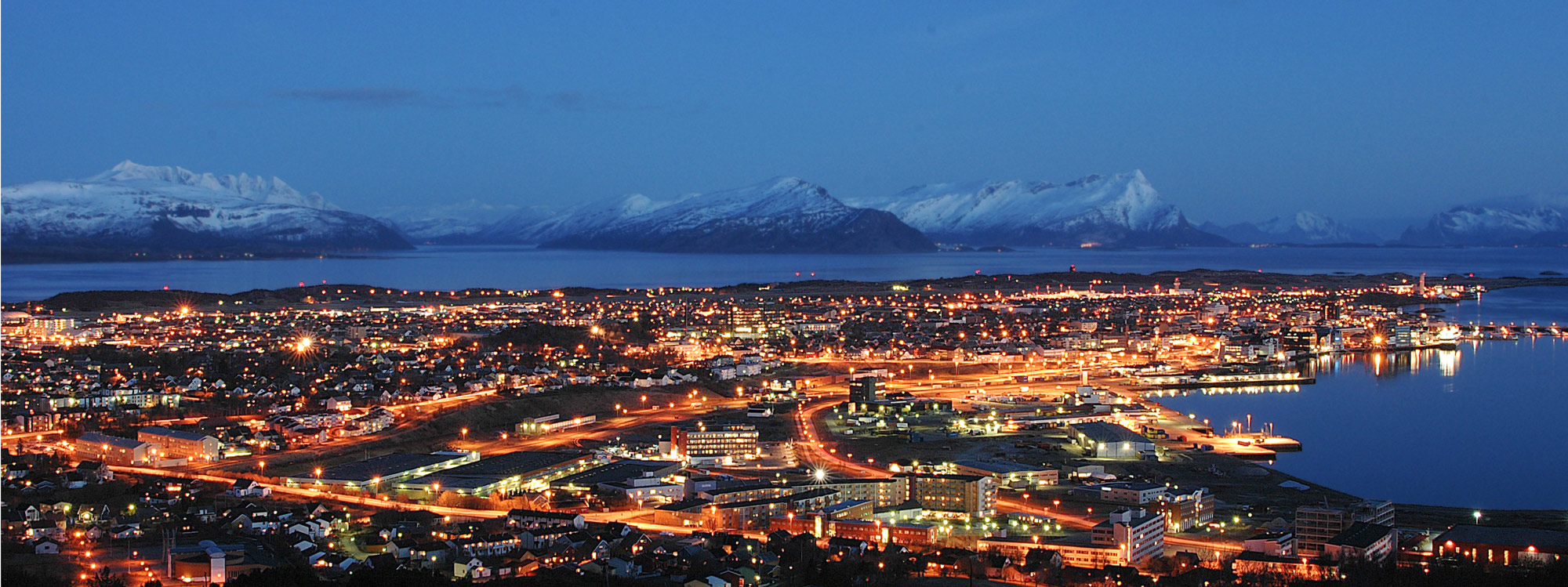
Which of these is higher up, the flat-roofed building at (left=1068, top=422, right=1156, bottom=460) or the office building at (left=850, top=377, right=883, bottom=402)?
the office building at (left=850, top=377, right=883, bottom=402)

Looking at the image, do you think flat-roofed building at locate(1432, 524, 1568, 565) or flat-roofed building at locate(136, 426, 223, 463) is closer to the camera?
flat-roofed building at locate(1432, 524, 1568, 565)

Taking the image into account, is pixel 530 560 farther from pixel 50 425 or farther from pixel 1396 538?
pixel 50 425

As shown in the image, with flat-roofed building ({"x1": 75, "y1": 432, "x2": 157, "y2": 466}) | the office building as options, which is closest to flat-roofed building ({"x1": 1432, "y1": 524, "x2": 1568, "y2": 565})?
the office building

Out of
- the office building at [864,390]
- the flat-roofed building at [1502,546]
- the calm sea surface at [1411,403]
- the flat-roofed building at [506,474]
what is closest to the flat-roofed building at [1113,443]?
the calm sea surface at [1411,403]

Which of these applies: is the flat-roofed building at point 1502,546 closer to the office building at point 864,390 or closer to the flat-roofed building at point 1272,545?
the flat-roofed building at point 1272,545

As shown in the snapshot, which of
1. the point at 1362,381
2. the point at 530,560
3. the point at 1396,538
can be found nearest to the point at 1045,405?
the point at 1362,381

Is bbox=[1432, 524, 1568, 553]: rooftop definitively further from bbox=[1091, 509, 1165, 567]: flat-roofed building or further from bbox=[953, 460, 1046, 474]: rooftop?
bbox=[953, 460, 1046, 474]: rooftop

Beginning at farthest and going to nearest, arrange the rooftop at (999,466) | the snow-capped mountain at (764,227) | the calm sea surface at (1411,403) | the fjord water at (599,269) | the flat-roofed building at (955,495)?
the snow-capped mountain at (764,227) → the fjord water at (599,269) → the calm sea surface at (1411,403) → the rooftop at (999,466) → the flat-roofed building at (955,495)

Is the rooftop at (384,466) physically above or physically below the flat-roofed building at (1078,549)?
above
